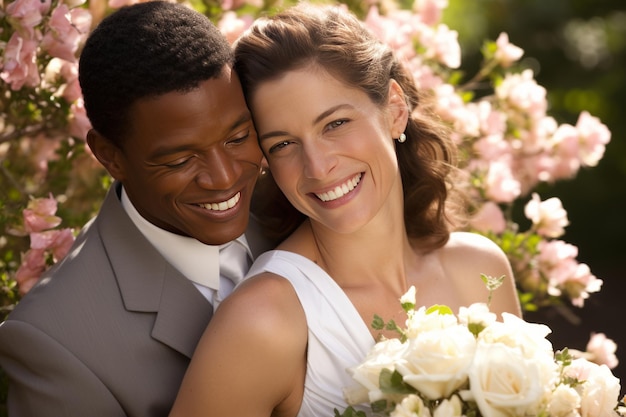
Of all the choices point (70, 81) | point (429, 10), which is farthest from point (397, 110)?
point (429, 10)

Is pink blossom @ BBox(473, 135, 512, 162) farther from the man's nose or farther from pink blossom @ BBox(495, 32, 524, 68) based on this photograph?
the man's nose

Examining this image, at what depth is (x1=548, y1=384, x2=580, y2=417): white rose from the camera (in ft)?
7.73

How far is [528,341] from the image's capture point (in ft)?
Result: 7.90

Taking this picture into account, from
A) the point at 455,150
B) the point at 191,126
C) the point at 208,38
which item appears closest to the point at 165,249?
the point at 191,126

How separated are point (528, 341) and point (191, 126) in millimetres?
1209

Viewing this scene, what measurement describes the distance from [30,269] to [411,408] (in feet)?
5.60

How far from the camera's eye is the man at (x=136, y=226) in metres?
2.82

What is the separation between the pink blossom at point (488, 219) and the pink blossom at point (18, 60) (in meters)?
2.01

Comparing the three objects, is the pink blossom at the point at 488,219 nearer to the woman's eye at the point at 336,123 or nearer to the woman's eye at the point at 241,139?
the woman's eye at the point at 336,123

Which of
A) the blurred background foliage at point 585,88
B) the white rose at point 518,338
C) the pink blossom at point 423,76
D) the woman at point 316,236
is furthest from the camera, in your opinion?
the blurred background foliage at point 585,88

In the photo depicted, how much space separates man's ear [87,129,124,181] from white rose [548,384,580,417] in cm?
157

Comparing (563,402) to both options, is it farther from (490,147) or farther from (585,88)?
(585,88)

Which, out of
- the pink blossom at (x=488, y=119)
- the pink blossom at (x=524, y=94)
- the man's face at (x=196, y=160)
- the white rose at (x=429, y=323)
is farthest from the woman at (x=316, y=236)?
the pink blossom at (x=524, y=94)

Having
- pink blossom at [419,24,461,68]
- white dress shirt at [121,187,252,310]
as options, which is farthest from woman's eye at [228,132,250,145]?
pink blossom at [419,24,461,68]
